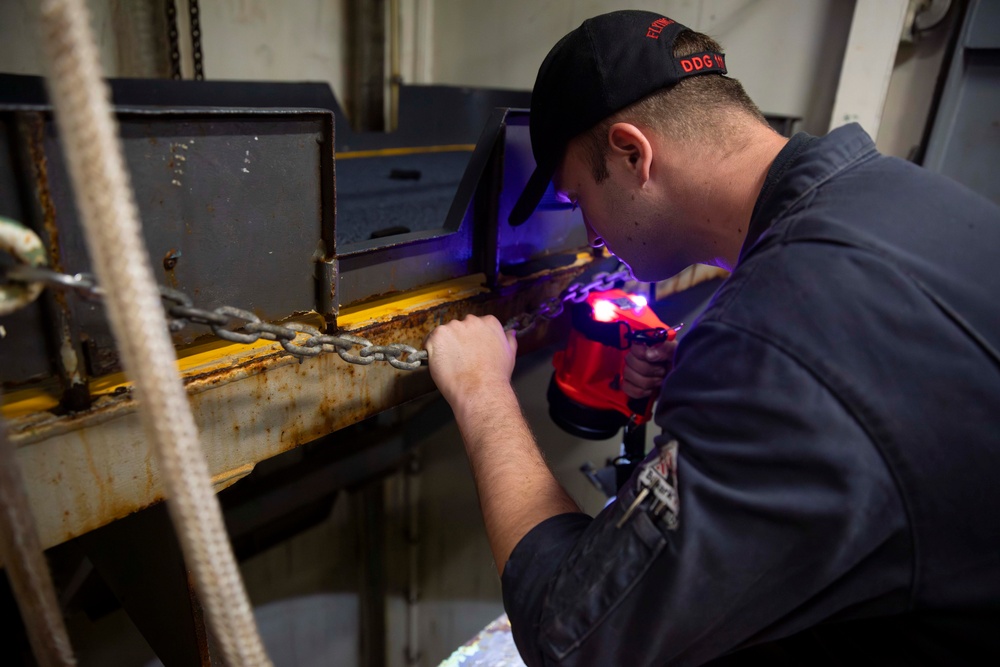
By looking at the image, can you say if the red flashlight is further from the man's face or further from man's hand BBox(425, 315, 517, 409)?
man's hand BBox(425, 315, 517, 409)

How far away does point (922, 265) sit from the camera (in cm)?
60

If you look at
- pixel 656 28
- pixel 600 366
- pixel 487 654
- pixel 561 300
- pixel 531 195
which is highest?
pixel 656 28

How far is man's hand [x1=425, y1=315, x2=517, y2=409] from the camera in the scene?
91 centimetres

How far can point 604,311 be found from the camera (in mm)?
1175

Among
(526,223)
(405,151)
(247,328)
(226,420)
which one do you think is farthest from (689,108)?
(405,151)

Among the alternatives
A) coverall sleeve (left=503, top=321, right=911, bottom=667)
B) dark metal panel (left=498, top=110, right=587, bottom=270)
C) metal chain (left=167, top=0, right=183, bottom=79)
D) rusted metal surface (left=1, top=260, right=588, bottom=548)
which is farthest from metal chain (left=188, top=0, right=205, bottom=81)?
coverall sleeve (left=503, top=321, right=911, bottom=667)

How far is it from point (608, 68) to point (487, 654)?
1468 millimetres

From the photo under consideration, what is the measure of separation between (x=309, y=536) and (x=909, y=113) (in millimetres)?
2820

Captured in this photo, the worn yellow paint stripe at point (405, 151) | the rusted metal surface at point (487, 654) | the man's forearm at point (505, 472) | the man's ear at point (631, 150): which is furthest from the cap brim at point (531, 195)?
the worn yellow paint stripe at point (405, 151)

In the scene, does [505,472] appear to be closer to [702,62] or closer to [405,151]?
[702,62]

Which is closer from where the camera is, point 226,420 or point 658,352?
point 226,420

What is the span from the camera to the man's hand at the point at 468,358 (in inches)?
35.9

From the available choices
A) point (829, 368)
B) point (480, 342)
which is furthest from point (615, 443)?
point (829, 368)

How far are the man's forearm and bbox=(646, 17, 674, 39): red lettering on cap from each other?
562mm
